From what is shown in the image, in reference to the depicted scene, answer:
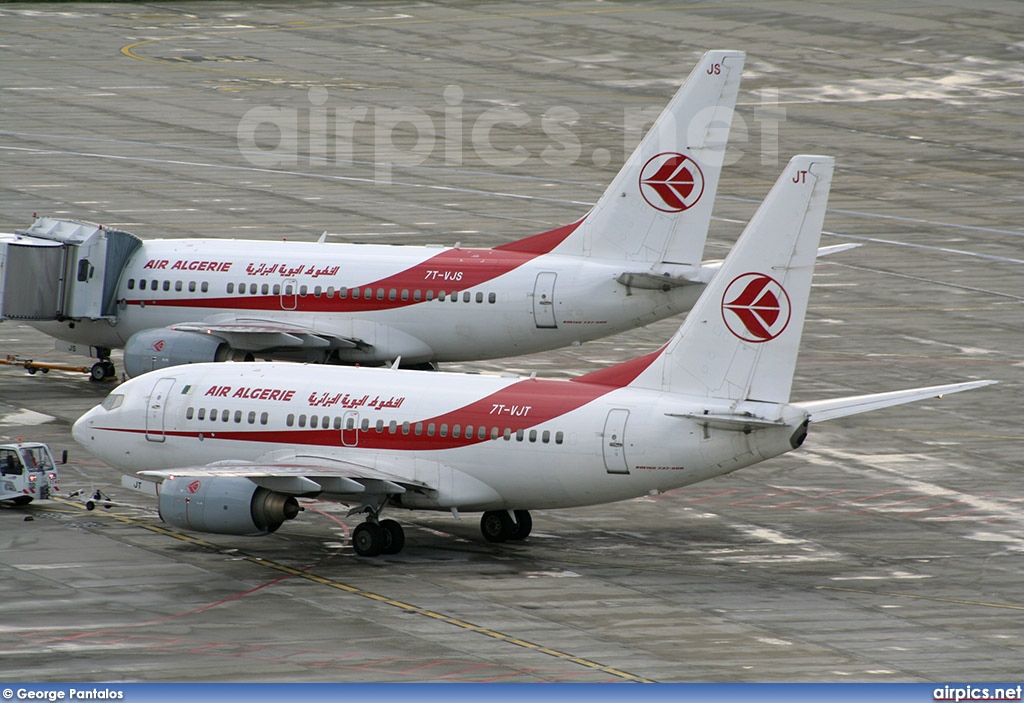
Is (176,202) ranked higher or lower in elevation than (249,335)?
higher

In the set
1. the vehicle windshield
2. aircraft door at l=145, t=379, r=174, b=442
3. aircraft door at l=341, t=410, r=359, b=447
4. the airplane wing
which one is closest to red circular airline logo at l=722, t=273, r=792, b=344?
aircraft door at l=341, t=410, r=359, b=447

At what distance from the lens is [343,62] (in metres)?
127

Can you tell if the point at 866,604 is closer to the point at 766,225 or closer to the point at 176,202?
the point at 766,225

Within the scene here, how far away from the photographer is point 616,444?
4384cm

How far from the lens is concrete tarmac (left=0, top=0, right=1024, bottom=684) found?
3909 cm

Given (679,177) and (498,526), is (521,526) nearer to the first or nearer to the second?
(498,526)

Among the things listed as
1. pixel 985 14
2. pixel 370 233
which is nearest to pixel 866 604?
pixel 370 233

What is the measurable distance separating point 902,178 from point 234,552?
64688 mm

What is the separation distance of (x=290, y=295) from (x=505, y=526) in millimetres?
18624

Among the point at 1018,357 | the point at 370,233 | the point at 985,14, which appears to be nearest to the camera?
the point at 1018,357

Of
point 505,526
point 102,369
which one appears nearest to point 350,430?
point 505,526

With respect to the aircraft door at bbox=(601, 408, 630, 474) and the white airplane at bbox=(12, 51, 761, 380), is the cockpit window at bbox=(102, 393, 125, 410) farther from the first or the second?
the aircraft door at bbox=(601, 408, 630, 474)

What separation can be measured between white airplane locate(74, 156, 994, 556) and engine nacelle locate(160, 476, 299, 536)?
0.04 metres

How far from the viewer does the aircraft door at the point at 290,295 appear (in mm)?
62969
